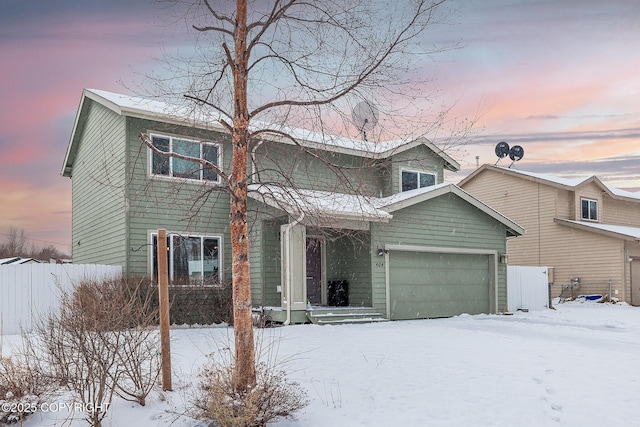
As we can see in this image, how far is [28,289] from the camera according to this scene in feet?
41.7

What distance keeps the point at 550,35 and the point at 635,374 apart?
9829 millimetres

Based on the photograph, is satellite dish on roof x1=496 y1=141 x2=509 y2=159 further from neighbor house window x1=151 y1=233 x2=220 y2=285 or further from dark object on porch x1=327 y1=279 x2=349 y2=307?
neighbor house window x1=151 y1=233 x2=220 y2=285

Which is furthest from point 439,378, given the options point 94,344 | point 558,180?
point 558,180

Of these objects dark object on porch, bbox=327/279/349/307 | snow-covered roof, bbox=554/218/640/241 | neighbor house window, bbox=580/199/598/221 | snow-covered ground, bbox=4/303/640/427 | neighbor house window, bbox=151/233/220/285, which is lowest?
snow-covered ground, bbox=4/303/640/427

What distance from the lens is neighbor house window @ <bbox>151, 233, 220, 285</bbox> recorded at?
14062 mm

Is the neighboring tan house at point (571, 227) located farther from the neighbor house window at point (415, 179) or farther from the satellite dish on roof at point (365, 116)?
the satellite dish on roof at point (365, 116)

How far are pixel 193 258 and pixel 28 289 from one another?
3.79 m

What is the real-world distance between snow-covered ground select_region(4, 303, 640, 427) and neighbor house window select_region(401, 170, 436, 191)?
687 cm

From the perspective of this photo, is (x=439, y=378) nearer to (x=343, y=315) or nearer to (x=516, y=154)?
(x=343, y=315)

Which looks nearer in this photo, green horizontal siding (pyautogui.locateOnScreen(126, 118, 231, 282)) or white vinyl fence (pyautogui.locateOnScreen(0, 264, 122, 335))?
white vinyl fence (pyautogui.locateOnScreen(0, 264, 122, 335))

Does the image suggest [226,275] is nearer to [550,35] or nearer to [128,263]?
[128,263]

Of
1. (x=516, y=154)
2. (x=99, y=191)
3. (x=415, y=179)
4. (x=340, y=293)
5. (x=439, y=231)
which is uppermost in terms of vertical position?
(x=516, y=154)

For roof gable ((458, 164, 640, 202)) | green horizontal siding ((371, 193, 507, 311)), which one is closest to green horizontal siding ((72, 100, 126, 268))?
green horizontal siding ((371, 193, 507, 311))

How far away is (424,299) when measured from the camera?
16.1m
